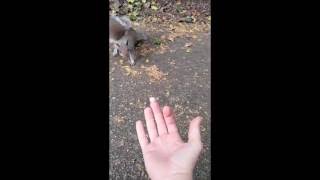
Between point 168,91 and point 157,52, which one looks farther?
point 157,52

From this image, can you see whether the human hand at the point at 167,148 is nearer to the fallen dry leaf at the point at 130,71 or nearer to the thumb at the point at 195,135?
the thumb at the point at 195,135

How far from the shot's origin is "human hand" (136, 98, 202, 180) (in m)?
1.56

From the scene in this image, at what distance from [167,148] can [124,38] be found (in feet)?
3.22

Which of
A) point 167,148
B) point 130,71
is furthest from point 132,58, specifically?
point 167,148

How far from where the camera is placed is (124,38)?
2.42 meters

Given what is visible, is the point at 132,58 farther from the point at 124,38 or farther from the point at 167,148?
the point at 167,148

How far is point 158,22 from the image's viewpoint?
8.75 ft

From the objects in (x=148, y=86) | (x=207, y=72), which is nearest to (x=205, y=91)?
(x=207, y=72)

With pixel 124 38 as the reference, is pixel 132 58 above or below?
below

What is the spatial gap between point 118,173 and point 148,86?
0.58 metres

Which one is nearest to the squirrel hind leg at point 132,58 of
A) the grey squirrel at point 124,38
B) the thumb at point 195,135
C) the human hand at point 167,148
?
the grey squirrel at point 124,38

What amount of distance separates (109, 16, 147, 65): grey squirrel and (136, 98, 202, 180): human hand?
762 millimetres

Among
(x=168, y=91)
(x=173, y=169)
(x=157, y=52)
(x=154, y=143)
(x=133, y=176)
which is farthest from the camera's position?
(x=157, y=52)

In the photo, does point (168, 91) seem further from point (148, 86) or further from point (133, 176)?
point (133, 176)
